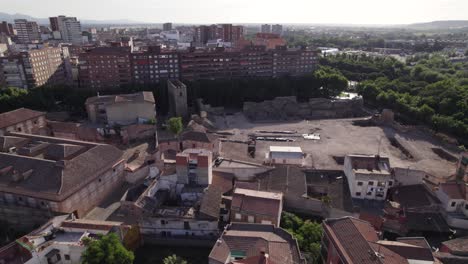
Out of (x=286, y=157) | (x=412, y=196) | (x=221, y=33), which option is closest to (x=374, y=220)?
(x=412, y=196)

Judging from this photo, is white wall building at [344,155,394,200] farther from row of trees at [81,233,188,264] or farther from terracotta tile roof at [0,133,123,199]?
terracotta tile roof at [0,133,123,199]

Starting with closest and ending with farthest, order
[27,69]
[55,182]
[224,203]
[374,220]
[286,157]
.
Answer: [55,182]
[374,220]
[224,203]
[286,157]
[27,69]

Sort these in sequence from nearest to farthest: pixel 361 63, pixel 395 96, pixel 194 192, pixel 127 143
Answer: pixel 194 192
pixel 127 143
pixel 395 96
pixel 361 63

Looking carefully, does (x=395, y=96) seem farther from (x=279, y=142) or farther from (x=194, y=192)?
(x=194, y=192)

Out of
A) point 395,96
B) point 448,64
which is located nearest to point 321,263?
point 395,96

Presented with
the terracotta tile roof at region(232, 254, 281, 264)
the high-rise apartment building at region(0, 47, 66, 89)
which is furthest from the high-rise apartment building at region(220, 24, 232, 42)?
the terracotta tile roof at region(232, 254, 281, 264)

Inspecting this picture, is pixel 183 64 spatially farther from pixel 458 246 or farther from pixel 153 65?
pixel 458 246
